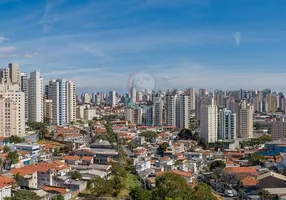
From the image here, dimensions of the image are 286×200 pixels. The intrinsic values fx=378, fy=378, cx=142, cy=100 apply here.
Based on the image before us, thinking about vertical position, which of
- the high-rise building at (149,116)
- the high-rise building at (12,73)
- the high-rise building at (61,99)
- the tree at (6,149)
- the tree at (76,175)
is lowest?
the tree at (76,175)

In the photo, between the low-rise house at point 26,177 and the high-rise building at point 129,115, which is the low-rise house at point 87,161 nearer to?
the low-rise house at point 26,177

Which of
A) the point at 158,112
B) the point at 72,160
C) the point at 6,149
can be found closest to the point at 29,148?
the point at 6,149

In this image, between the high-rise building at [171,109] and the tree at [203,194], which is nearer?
the tree at [203,194]

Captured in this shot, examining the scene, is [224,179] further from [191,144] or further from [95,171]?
[191,144]

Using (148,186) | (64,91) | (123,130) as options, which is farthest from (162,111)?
(148,186)

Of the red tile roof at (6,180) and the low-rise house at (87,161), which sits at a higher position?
the red tile roof at (6,180)

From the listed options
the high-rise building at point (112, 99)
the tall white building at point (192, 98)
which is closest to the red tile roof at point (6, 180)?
the tall white building at point (192, 98)

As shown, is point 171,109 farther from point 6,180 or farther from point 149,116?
point 6,180
